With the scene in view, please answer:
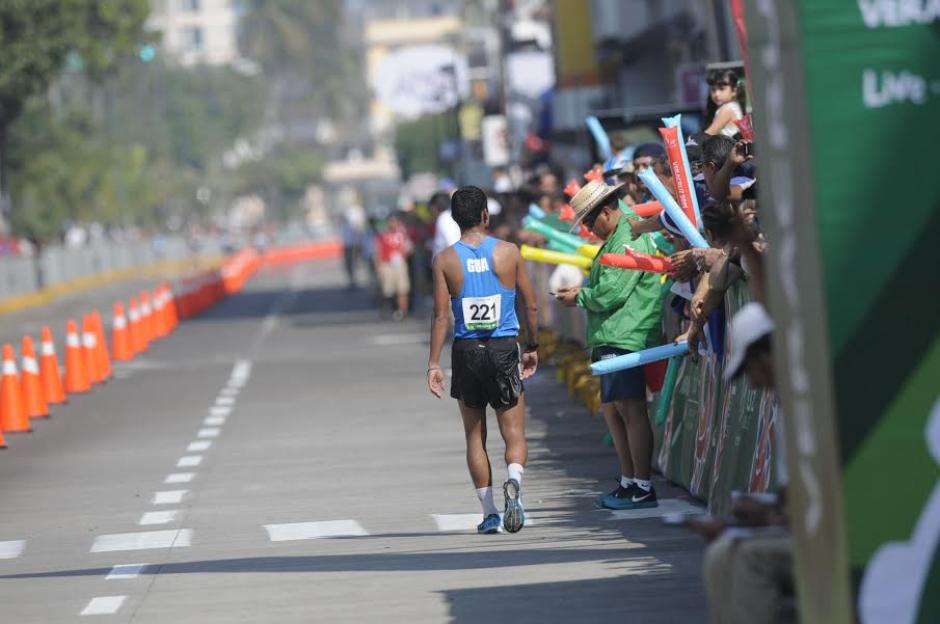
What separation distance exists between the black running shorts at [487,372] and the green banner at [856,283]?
5.31 metres

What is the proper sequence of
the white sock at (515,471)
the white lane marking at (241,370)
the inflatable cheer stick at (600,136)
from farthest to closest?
the white lane marking at (241,370) < the inflatable cheer stick at (600,136) < the white sock at (515,471)

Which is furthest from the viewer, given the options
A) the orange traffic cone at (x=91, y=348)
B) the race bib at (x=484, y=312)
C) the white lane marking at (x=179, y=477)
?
the orange traffic cone at (x=91, y=348)

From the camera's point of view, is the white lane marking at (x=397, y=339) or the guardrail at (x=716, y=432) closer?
the guardrail at (x=716, y=432)

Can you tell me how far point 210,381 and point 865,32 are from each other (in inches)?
791

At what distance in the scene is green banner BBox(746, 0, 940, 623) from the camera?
22.4ft

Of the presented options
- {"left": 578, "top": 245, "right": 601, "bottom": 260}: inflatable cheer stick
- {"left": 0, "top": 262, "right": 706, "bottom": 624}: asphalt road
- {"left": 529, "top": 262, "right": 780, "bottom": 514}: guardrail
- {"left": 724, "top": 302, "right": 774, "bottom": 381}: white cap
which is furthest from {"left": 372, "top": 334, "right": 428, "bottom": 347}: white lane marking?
{"left": 724, "top": 302, "right": 774, "bottom": 381}: white cap

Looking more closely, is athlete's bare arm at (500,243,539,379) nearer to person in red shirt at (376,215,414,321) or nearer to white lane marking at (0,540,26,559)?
white lane marking at (0,540,26,559)

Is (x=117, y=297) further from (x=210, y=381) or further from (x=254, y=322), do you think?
(x=210, y=381)

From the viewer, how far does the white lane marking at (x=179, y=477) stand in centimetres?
1599

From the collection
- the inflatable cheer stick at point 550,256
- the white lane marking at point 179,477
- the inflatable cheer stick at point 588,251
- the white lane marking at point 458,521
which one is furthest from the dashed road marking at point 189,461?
the white lane marking at point 458,521

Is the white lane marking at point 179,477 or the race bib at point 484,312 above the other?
the race bib at point 484,312

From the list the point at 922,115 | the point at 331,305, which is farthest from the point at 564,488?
the point at 331,305

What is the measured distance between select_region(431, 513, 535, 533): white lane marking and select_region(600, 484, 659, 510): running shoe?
1.64 ft

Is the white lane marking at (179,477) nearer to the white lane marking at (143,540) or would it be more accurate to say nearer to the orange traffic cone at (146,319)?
the white lane marking at (143,540)
